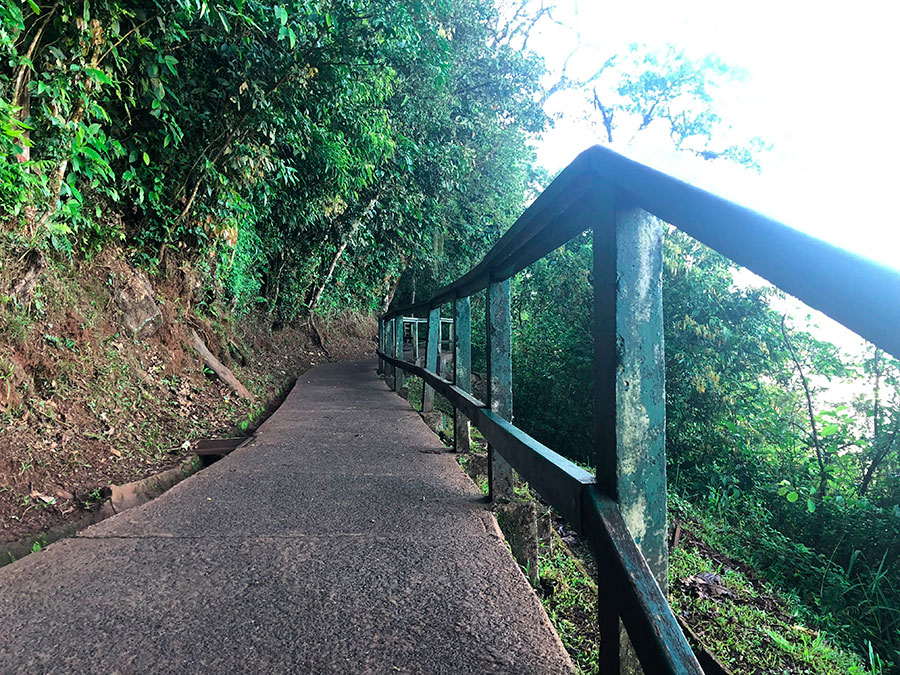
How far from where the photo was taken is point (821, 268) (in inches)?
23.0

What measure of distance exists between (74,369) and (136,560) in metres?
2.38

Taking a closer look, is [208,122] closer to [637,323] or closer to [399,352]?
[399,352]

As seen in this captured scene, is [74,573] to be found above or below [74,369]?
below

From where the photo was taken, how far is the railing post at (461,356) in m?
3.38

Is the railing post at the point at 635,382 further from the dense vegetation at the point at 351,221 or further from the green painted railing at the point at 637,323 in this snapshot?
the dense vegetation at the point at 351,221

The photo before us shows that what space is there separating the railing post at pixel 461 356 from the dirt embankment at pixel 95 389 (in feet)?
6.92

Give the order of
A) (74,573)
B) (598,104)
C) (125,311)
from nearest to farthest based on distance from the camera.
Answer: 1. (74,573)
2. (125,311)
3. (598,104)

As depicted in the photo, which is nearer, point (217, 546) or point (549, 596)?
point (217, 546)

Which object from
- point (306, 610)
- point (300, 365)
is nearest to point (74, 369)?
point (306, 610)

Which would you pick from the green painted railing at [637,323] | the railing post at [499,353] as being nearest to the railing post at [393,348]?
the railing post at [499,353]

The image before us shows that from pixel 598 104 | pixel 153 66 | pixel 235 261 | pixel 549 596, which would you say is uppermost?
pixel 598 104

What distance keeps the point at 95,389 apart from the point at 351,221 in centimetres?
779

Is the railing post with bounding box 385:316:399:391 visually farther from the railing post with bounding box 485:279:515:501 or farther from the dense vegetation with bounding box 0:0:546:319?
the railing post with bounding box 485:279:515:501

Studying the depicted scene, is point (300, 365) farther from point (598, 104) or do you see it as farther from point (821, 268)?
point (598, 104)
